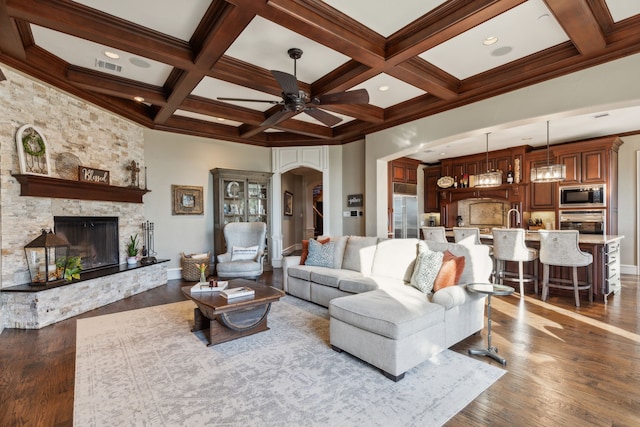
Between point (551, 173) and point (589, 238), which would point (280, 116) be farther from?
point (589, 238)

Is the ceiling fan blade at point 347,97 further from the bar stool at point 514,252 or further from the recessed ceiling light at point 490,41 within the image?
the bar stool at point 514,252

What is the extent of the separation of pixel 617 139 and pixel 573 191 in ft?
3.94

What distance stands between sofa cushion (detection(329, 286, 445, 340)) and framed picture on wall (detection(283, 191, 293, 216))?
6.68 meters

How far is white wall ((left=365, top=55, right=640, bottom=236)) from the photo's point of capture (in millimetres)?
3312

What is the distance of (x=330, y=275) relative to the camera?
4074 mm

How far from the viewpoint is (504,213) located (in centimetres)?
802

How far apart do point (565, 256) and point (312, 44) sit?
4.38 metres

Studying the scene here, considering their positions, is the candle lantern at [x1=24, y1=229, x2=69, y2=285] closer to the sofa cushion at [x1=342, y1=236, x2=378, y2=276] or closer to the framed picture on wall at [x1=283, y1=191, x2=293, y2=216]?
the sofa cushion at [x1=342, y1=236, x2=378, y2=276]

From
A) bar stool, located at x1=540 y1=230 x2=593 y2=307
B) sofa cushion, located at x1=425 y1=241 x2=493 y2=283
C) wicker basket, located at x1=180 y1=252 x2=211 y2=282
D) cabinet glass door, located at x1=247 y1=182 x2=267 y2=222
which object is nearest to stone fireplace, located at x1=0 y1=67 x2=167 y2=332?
wicker basket, located at x1=180 y1=252 x2=211 y2=282

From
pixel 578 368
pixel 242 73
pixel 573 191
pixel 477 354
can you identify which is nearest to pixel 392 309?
pixel 477 354

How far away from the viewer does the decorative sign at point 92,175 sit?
443 centimetres

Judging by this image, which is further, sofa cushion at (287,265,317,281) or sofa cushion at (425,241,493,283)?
sofa cushion at (287,265,317,281)

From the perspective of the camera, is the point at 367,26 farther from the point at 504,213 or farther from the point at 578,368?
the point at 504,213

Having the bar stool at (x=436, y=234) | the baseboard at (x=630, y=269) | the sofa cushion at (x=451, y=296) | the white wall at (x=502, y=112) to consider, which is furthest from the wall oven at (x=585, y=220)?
the sofa cushion at (x=451, y=296)
